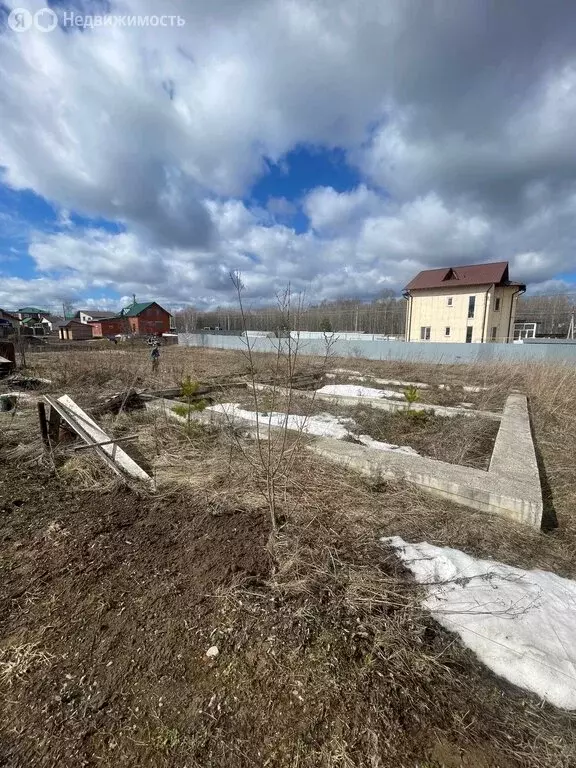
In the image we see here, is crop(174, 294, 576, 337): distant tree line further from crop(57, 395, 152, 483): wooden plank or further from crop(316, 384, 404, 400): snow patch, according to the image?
crop(57, 395, 152, 483): wooden plank

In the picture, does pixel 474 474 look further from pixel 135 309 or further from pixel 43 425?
pixel 135 309

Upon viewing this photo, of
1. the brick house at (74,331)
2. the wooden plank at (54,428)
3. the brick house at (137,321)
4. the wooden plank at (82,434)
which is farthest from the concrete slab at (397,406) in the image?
the brick house at (74,331)

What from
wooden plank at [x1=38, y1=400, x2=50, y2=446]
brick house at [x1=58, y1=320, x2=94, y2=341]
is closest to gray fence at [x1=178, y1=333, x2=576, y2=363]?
wooden plank at [x1=38, y1=400, x2=50, y2=446]

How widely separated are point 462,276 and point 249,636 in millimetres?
29877

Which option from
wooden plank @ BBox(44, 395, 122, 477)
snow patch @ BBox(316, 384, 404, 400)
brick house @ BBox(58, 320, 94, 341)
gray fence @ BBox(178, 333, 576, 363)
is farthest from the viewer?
brick house @ BBox(58, 320, 94, 341)

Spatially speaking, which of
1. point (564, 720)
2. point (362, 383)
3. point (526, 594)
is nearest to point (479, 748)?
point (564, 720)

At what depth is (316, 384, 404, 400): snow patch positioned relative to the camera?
8.17 meters

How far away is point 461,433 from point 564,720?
12.8 feet

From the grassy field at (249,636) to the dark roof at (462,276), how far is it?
25914mm

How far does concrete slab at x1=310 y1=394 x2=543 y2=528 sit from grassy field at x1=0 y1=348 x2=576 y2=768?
0.45 ft

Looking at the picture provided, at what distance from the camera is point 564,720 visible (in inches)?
51.8

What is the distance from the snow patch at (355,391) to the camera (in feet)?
26.8

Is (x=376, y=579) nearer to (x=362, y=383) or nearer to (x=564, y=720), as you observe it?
(x=564, y=720)

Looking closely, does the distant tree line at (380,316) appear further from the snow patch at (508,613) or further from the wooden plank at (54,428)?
the snow patch at (508,613)
